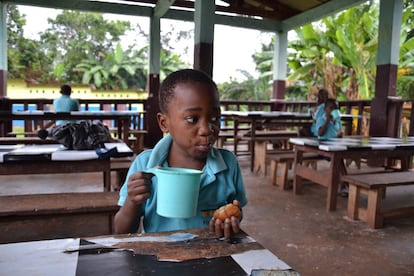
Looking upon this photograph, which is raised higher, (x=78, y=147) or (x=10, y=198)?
(x=78, y=147)

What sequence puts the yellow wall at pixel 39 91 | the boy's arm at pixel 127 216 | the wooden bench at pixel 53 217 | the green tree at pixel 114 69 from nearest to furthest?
the boy's arm at pixel 127 216, the wooden bench at pixel 53 217, the yellow wall at pixel 39 91, the green tree at pixel 114 69

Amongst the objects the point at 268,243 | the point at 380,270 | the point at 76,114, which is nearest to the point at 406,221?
the point at 380,270

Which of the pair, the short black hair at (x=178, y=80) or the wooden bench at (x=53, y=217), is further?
the wooden bench at (x=53, y=217)

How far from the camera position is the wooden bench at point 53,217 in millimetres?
2152

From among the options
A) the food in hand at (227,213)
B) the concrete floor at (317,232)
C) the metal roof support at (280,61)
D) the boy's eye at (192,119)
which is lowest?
the concrete floor at (317,232)

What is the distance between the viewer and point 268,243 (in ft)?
9.77

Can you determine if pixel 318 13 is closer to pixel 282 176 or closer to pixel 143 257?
pixel 282 176

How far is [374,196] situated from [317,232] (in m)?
0.70

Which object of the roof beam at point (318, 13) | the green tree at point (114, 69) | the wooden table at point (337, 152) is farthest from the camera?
the green tree at point (114, 69)

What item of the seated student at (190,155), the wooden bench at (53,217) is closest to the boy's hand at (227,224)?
the seated student at (190,155)

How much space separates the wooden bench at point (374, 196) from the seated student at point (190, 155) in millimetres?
2623

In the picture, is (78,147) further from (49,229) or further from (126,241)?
(126,241)

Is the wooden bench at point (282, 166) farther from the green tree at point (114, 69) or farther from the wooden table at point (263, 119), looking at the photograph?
the green tree at point (114, 69)

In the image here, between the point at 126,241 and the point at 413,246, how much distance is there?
2934 millimetres
